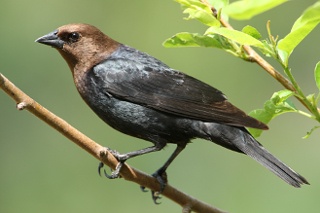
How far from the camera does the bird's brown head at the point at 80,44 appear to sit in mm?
3562

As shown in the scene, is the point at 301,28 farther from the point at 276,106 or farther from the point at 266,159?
the point at 266,159

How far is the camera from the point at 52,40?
11.7 ft

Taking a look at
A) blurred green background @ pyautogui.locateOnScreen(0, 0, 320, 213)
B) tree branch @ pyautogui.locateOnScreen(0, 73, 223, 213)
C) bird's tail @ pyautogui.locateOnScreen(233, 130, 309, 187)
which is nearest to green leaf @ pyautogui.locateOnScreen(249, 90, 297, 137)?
tree branch @ pyautogui.locateOnScreen(0, 73, 223, 213)

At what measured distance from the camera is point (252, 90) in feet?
19.3

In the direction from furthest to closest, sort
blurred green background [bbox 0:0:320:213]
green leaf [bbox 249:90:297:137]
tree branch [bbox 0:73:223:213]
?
blurred green background [bbox 0:0:320:213] < tree branch [bbox 0:73:223:213] < green leaf [bbox 249:90:297:137]

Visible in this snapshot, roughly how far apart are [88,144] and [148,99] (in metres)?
0.92

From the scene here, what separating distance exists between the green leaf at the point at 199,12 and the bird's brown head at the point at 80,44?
1565 millimetres

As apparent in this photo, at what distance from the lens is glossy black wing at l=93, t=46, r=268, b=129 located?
10.1 ft

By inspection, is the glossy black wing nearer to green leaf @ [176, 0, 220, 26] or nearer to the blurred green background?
green leaf @ [176, 0, 220, 26]

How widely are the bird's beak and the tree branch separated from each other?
1.00 metres

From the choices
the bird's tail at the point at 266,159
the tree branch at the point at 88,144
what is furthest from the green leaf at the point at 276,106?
the bird's tail at the point at 266,159

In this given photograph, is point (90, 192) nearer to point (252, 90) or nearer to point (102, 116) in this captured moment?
point (252, 90)

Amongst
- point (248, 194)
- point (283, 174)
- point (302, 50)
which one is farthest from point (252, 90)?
point (283, 174)

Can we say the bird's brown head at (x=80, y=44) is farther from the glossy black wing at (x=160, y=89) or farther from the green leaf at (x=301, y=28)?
the green leaf at (x=301, y=28)
